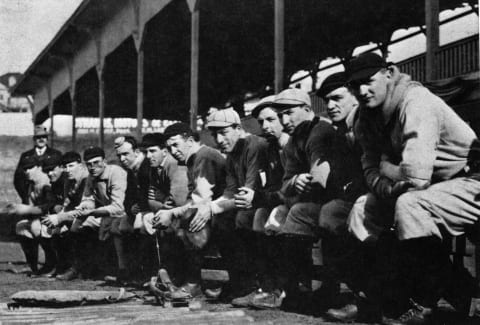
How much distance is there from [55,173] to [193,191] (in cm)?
386

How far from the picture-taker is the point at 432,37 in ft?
23.4

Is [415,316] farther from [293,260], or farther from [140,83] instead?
[140,83]

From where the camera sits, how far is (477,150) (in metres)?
3.70

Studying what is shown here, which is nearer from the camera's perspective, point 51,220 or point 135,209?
point 135,209

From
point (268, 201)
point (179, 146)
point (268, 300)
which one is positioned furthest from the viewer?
point (179, 146)

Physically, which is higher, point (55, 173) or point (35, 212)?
point (55, 173)

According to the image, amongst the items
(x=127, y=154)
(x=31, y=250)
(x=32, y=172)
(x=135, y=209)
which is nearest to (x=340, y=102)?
(x=135, y=209)


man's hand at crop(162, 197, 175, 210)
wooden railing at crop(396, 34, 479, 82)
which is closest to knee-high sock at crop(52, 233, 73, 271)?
man's hand at crop(162, 197, 175, 210)

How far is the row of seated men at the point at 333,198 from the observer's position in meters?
3.58

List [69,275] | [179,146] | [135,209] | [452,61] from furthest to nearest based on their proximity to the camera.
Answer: [452,61], [69,275], [135,209], [179,146]

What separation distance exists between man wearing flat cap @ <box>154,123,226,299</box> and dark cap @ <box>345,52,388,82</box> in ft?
7.64

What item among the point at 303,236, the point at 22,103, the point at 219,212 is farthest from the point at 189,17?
the point at 22,103

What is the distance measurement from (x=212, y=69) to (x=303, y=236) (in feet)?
52.8

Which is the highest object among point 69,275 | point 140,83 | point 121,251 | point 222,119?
point 140,83
